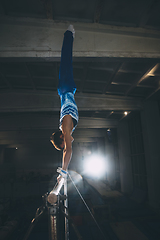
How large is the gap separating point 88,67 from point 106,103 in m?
2.96

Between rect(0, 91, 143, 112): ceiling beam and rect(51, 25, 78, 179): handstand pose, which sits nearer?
rect(51, 25, 78, 179): handstand pose

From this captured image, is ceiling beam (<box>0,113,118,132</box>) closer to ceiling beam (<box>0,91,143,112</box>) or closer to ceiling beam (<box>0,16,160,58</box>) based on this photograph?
ceiling beam (<box>0,91,143,112</box>)

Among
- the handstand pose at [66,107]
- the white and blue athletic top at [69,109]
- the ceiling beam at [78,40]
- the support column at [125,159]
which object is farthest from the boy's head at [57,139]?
the support column at [125,159]

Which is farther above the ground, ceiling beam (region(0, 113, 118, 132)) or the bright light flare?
ceiling beam (region(0, 113, 118, 132))

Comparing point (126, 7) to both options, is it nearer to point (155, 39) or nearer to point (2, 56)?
point (155, 39)

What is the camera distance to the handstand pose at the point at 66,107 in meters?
1.70

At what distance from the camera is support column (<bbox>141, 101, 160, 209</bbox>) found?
7.22 m

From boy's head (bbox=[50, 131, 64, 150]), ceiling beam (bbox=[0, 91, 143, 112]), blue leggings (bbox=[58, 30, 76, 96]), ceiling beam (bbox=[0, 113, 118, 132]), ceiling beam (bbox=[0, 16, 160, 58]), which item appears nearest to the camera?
boy's head (bbox=[50, 131, 64, 150])

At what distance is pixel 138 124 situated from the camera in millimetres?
10188

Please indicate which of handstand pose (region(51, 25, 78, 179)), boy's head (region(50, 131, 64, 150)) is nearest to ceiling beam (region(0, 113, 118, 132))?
handstand pose (region(51, 25, 78, 179))

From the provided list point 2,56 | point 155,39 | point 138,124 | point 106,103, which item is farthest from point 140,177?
point 2,56

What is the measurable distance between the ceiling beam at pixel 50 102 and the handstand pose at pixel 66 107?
555 cm

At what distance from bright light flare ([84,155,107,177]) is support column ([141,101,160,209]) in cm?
913

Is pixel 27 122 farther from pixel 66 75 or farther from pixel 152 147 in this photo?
pixel 66 75
